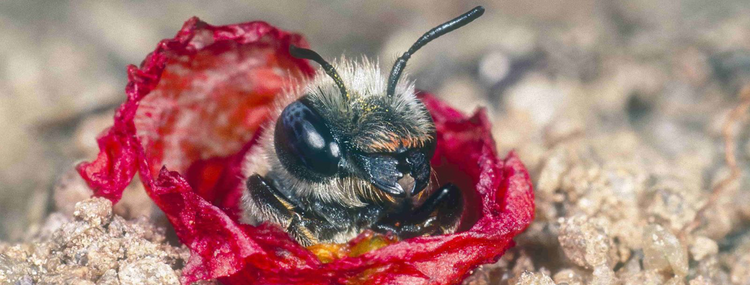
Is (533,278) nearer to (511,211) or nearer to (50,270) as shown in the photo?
(511,211)

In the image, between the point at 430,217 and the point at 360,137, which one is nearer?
the point at 360,137

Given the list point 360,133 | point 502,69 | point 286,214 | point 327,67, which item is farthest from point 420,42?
point 502,69

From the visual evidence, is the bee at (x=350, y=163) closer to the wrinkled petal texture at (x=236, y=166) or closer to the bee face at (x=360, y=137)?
the bee face at (x=360, y=137)

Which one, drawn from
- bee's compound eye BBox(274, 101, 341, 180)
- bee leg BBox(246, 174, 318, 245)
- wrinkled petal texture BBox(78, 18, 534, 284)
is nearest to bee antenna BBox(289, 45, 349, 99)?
bee's compound eye BBox(274, 101, 341, 180)

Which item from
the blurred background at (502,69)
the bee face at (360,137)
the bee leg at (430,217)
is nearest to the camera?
the bee face at (360,137)

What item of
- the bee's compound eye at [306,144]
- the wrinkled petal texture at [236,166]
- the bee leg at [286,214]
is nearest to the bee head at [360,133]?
the bee's compound eye at [306,144]

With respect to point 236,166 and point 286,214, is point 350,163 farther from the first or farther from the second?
point 236,166
